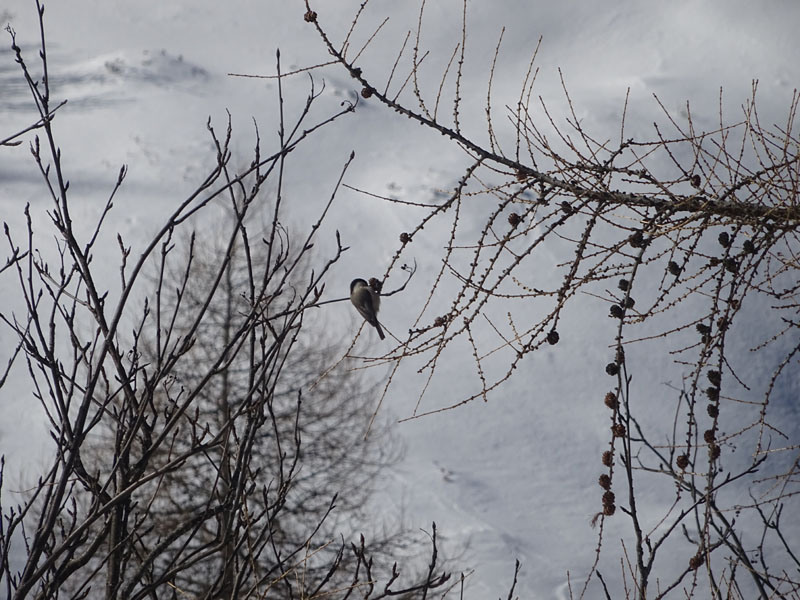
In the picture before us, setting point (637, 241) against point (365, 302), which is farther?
point (365, 302)

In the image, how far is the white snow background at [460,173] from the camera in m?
11.2

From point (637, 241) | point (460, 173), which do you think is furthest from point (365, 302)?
point (460, 173)

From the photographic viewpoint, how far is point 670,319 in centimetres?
1099

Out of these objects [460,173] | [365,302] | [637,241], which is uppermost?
[460,173]

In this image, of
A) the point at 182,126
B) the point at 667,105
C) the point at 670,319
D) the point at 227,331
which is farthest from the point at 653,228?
the point at 182,126

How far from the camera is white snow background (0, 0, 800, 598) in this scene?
11.2 m

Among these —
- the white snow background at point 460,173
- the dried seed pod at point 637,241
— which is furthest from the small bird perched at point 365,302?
the white snow background at point 460,173

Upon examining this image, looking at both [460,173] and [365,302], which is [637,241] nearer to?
[365,302]

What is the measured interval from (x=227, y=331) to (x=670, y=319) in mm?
6071

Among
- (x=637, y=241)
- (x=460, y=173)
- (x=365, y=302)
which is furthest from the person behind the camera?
(x=460, y=173)

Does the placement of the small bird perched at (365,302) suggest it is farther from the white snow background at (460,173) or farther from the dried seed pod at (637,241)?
the white snow background at (460,173)

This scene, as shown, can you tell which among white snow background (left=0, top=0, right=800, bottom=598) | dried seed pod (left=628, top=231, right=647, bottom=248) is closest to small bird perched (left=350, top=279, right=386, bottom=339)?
dried seed pod (left=628, top=231, right=647, bottom=248)

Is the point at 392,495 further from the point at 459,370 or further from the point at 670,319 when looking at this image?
the point at 670,319

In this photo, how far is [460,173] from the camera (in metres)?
12.6
